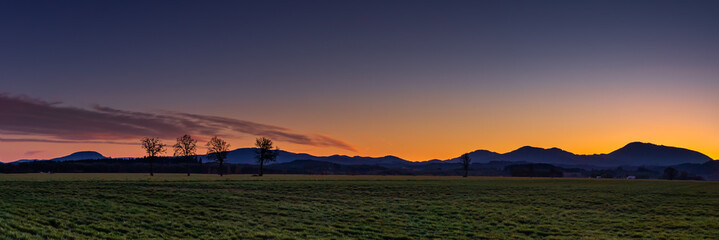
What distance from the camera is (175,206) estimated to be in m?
36.9

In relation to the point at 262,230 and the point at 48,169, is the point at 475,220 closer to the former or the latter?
the point at 262,230

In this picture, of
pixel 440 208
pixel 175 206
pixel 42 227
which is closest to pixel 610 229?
pixel 440 208

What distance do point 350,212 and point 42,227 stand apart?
22.9 m

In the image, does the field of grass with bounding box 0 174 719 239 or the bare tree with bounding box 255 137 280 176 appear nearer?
the field of grass with bounding box 0 174 719 239

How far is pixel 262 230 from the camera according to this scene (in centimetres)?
2872

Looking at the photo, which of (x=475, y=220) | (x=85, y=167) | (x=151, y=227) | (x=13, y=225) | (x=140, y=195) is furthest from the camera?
(x=85, y=167)

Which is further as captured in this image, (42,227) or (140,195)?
(140,195)

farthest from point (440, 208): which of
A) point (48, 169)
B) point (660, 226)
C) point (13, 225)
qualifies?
point (48, 169)

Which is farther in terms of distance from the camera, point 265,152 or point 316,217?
point 265,152

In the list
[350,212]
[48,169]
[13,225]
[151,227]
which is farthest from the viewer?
[48,169]

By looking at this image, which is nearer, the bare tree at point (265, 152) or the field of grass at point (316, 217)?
the field of grass at point (316, 217)

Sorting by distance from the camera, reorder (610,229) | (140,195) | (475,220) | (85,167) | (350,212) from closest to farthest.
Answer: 1. (610,229)
2. (475,220)
3. (350,212)
4. (140,195)
5. (85,167)

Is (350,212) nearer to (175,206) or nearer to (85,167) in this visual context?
(175,206)

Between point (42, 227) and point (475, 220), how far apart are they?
30957 mm
